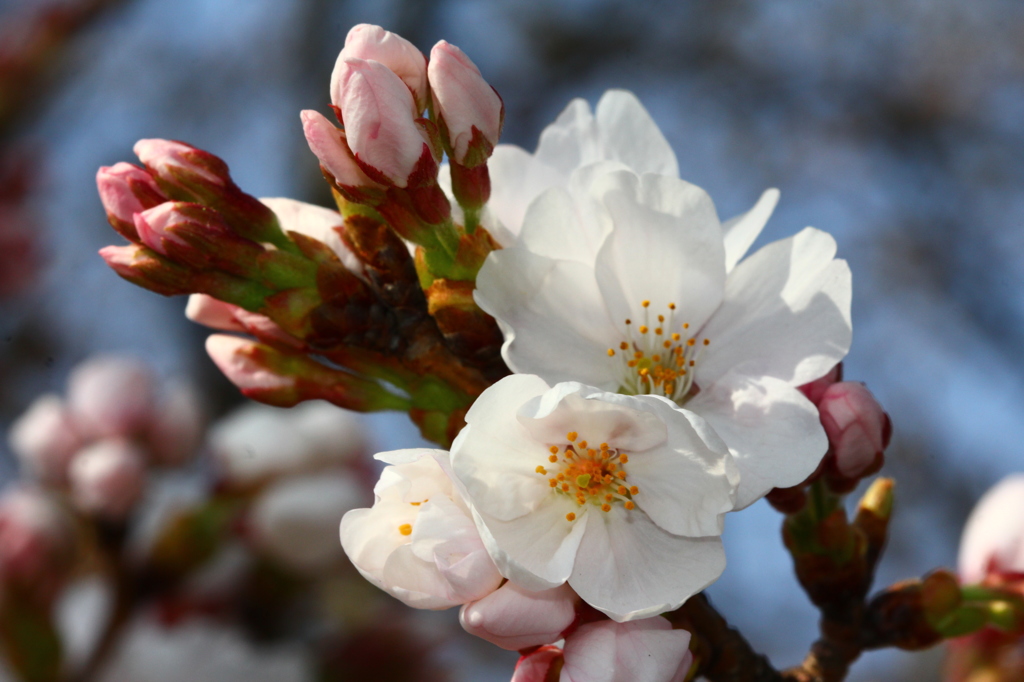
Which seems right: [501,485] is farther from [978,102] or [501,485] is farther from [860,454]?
[978,102]

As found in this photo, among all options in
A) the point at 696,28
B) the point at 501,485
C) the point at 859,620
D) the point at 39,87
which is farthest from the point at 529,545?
the point at 696,28

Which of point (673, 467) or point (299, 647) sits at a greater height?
point (673, 467)

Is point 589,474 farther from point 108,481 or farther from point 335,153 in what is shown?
point 108,481

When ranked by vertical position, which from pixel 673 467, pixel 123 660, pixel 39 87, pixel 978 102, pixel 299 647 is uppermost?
pixel 978 102

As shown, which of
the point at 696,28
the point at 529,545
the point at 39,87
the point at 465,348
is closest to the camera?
the point at 529,545

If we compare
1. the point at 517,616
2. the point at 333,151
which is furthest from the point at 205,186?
the point at 517,616

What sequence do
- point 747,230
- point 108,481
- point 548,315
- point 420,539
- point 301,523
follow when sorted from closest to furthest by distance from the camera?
point 420,539
point 548,315
point 747,230
point 108,481
point 301,523
